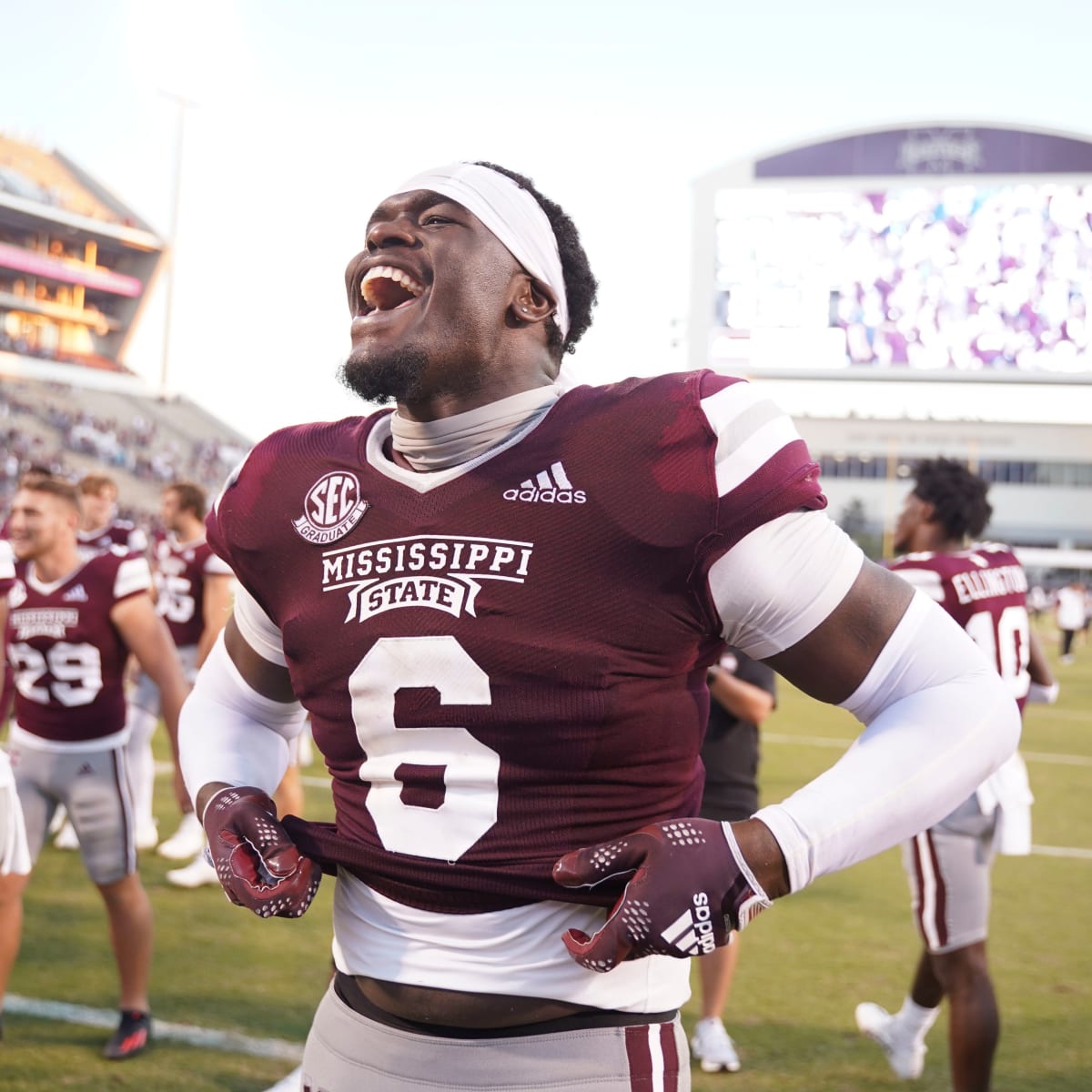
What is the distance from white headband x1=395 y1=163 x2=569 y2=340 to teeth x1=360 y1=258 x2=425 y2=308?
123 millimetres

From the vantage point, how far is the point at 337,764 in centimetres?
167

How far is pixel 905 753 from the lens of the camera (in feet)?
4.62

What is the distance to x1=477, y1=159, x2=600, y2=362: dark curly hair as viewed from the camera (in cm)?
187

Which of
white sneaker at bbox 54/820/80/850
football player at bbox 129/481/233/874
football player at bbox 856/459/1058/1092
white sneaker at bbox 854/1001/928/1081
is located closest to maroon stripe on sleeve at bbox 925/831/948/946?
football player at bbox 856/459/1058/1092

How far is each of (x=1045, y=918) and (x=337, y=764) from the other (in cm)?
506

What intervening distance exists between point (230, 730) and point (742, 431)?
0.87m

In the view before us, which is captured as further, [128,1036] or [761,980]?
[761,980]

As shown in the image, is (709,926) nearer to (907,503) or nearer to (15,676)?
(907,503)

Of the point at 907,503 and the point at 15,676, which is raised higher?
the point at 907,503

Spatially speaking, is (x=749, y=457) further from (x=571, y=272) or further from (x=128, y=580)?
(x=128, y=580)

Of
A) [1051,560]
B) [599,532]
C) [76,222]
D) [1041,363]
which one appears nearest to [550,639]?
[599,532]

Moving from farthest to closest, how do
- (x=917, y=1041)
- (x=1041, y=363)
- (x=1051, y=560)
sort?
(x=1051, y=560), (x=1041, y=363), (x=917, y=1041)

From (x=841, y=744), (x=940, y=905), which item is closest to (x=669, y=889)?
(x=940, y=905)

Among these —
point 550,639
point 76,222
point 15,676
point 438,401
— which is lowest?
point 15,676
